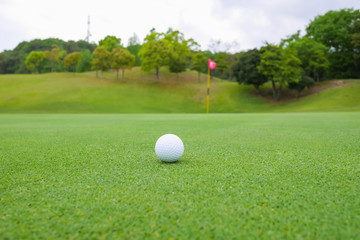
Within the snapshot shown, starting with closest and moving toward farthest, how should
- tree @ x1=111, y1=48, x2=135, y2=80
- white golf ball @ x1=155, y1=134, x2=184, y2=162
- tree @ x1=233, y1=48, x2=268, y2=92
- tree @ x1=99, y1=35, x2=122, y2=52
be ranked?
white golf ball @ x1=155, y1=134, x2=184, y2=162, tree @ x1=233, y1=48, x2=268, y2=92, tree @ x1=111, y1=48, x2=135, y2=80, tree @ x1=99, y1=35, x2=122, y2=52

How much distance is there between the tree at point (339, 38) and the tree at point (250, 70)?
17.8 m

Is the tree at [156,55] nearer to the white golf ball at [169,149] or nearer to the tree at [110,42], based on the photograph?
the tree at [110,42]

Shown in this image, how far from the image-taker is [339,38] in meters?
49.4

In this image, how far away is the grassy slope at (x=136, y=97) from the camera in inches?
1330

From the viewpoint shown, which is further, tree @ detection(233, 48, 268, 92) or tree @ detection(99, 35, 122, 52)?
tree @ detection(99, 35, 122, 52)

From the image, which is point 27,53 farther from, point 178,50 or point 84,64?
point 178,50

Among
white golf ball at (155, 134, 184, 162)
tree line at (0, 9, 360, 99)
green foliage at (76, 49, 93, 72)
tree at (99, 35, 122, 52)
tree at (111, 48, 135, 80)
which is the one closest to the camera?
white golf ball at (155, 134, 184, 162)

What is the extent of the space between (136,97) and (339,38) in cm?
4147

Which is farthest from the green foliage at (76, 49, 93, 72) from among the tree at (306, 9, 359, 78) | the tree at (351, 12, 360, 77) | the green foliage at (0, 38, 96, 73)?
the tree at (351, 12, 360, 77)

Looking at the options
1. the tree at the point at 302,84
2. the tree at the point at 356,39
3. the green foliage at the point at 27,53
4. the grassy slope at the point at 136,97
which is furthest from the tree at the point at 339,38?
the green foliage at the point at 27,53

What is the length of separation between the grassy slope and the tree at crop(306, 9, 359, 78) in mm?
10998

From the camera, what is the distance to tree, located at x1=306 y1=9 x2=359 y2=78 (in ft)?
161

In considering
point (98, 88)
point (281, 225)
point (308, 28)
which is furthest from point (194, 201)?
point (308, 28)

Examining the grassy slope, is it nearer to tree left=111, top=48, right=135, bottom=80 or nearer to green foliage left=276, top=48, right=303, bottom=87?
tree left=111, top=48, right=135, bottom=80
